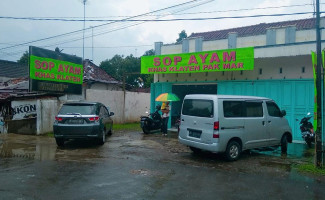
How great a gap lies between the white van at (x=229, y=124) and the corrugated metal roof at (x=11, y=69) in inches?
950

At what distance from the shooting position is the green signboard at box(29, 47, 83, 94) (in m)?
13.6

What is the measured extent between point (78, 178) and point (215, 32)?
73.2 ft

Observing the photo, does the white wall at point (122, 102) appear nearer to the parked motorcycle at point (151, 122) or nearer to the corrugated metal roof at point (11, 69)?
the parked motorcycle at point (151, 122)

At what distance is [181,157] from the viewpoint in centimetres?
893

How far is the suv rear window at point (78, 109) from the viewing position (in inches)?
405

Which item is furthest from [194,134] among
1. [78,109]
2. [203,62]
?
[203,62]

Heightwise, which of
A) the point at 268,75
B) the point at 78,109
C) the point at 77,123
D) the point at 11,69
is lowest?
the point at 77,123

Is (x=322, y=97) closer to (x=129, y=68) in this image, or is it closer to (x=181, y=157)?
(x=181, y=157)

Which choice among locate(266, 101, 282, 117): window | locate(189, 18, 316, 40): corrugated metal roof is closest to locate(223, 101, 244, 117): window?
locate(266, 101, 282, 117): window

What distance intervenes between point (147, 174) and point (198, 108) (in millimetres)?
2706

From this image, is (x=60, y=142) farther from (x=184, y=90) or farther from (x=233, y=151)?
(x=184, y=90)

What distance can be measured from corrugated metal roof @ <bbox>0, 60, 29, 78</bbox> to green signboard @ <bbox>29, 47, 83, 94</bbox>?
14.6 meters

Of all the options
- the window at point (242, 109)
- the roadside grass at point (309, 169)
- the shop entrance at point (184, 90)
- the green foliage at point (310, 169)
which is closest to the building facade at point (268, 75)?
the shop entrance at point (184, 90)

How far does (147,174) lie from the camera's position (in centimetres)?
687
